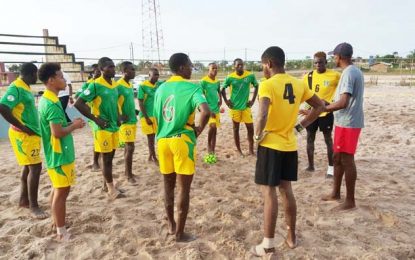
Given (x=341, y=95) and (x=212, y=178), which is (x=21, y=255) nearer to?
(x=212, y=178)

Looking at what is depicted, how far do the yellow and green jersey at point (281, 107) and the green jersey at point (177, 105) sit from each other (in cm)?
61

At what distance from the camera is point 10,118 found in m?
3.97

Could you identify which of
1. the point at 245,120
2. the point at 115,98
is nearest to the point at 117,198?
the point at 115,98

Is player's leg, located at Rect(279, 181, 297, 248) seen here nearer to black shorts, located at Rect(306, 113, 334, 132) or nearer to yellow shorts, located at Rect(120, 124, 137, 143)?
black shorts, located at Rect(306, 113, 334, 132)

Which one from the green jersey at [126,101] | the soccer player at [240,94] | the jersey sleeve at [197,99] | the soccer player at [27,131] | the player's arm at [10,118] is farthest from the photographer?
the soccer player at [240,94]

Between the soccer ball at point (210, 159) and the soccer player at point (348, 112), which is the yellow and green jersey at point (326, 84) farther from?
the soccer ball at point (210, 159)

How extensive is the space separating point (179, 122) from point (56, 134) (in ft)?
3.90

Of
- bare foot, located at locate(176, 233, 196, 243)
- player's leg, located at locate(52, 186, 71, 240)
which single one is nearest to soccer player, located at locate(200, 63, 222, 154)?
bare foot, located at locate(176, 233, 196, 243)

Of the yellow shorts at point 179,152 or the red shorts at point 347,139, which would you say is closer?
the yellow shorts at point 179,152

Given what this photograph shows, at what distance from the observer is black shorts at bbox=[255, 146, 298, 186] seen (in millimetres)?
3146

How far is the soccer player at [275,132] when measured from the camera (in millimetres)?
3031

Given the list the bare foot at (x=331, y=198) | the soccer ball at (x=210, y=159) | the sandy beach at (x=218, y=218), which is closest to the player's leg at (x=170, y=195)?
the sandy beach at (x=218, y=218)

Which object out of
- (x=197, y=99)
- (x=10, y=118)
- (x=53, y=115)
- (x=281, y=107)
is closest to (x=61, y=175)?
(x=53, y=115)

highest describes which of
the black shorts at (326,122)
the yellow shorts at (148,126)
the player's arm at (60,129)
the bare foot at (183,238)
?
the player's arm at (60,129)
